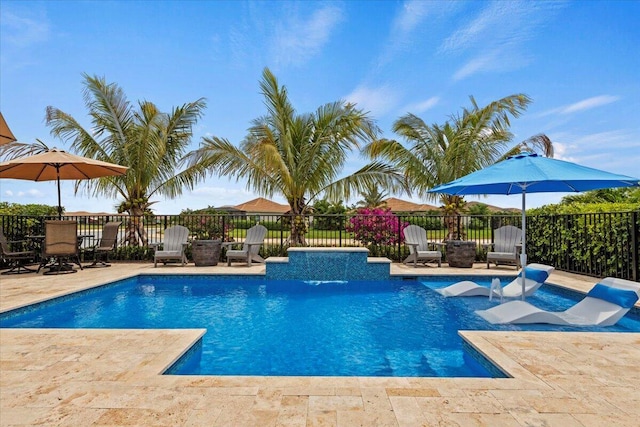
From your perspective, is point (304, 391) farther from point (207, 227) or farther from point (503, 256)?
point (207, 227)

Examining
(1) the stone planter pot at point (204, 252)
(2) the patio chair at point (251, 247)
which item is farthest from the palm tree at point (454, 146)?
(1) the stone planter pot at point (204, 252)

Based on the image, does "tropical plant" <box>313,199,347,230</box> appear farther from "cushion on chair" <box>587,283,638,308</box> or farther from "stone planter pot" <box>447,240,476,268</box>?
"cushion on chair" <box>587,283,638,308</box>

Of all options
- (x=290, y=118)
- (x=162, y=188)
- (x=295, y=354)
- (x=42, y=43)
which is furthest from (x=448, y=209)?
(x=42, y=43)

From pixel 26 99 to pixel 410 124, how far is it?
10826 millimetres

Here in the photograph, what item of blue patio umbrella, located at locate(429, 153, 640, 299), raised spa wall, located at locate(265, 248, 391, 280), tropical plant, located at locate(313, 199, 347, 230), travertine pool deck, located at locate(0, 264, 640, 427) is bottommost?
travertine pool deck, located at locate(0, 264, 640, 427)

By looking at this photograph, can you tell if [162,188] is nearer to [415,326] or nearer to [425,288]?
[425,288]

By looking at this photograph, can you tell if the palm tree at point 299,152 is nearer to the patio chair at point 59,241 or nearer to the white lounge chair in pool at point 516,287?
the patio chair at point 59,241

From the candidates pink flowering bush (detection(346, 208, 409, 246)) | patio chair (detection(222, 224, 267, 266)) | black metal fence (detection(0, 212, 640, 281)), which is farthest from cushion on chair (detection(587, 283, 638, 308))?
patio chair (detection(222, 224, 267, 266))

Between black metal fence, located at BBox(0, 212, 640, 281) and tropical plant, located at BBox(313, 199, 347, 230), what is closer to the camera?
black metal fence, located at BBox(0, 212, 640, 281)

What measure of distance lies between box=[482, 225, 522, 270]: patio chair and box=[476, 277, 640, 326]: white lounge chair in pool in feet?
12.4

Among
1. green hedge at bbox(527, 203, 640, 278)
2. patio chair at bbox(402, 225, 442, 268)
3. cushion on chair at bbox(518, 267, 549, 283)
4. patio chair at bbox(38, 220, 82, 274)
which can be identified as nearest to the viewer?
cushion on chair at bbox(518, 267, 549, 283)

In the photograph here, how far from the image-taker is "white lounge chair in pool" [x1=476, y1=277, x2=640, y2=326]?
4562 mm

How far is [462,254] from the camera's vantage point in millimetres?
9305

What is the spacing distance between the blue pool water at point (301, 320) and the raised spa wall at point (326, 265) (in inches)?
13.3
